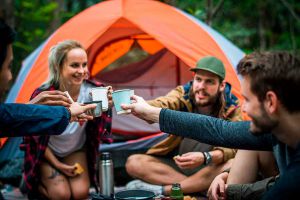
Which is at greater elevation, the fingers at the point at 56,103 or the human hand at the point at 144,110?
the fingers at the point at 56,103

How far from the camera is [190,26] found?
12.9 ft

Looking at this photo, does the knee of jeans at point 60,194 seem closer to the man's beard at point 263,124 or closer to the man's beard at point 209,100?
the man's beard at point 209,100

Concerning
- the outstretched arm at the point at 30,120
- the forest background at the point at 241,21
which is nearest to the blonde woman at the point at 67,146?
the outstretched arm at the point at 30,120

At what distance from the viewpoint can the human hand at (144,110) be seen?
2203 millimetres

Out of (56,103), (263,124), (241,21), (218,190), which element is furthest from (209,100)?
(241,21)

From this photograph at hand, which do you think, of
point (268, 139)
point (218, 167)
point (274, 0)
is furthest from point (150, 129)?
point (274, 0)

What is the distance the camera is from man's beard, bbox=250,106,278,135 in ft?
5.39

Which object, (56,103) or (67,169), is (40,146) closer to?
(67,169)

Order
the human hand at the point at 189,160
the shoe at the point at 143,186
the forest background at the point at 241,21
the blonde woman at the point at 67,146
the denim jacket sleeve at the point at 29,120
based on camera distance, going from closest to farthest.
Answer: the denim jacket sleeve at the point at 29,120, the human hand at the point at 189,160, the blonde woman at the point at 67,146, the shoe at the point at 143,186, the forest background at the point at 241,21

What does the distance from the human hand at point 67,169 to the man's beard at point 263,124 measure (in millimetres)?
1812

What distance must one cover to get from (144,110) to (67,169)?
3.86ft

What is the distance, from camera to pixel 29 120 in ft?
5.99

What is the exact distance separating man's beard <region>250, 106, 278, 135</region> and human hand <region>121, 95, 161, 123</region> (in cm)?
62

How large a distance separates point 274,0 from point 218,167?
268 inches
